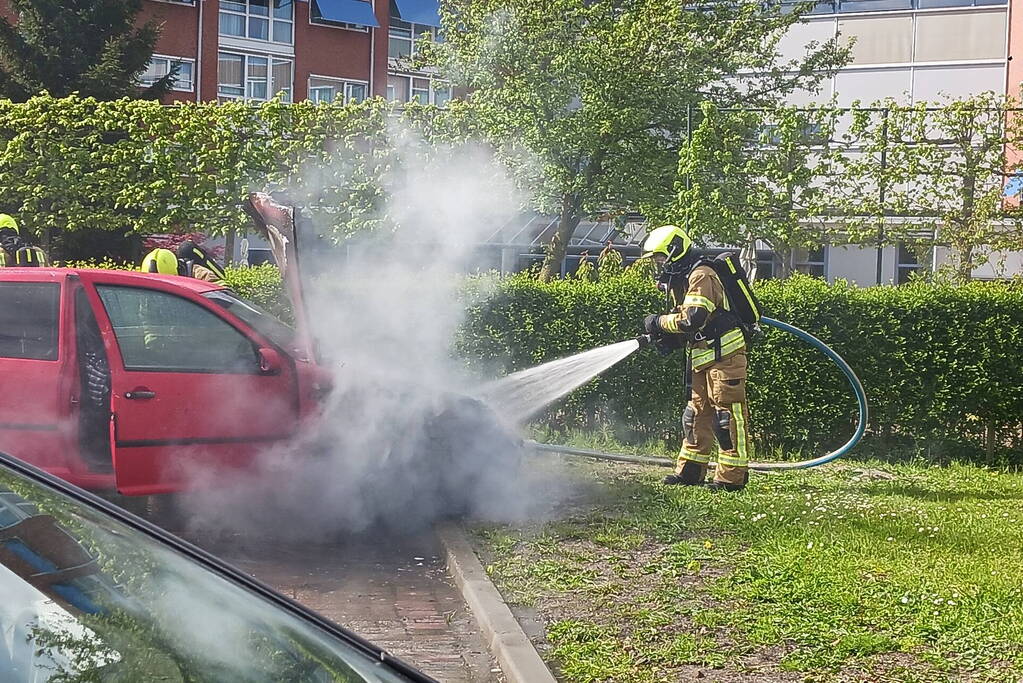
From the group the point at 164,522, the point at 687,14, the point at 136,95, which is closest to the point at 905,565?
the point at 164,522

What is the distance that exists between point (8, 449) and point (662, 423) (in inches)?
230

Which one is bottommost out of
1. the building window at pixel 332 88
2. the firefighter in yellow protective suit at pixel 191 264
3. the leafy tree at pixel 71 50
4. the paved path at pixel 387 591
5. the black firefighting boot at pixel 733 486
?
the paved path at pixel 387 591

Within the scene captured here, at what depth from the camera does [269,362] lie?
23.5ft

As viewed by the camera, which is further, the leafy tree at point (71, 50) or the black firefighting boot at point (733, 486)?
the leafy tree at point (71, 50)

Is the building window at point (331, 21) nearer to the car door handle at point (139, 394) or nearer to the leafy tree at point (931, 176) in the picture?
the leafy tree at point (931, 176)

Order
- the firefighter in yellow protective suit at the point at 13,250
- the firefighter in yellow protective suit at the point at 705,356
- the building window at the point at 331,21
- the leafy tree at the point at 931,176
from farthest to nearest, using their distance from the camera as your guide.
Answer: the building window at the point at 331,21 < the leafy tree at the point at 931,176 < the firefighter in yellow protective suit at the point at 13,250 < the firefighter in yellow protective suit at the point at 705,356

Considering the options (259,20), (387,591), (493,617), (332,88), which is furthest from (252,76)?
(493,617)

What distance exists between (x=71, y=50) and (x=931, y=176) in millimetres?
21343

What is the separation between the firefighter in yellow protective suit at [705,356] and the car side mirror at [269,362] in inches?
118

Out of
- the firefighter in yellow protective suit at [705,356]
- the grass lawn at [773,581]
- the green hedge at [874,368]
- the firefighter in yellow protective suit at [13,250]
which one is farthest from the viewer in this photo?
the firefighter in yellow protective suit at [13,250]

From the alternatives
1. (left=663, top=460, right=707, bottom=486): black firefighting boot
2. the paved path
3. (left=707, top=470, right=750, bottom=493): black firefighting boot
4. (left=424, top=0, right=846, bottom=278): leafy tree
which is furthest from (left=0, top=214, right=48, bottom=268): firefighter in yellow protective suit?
(left=424, top=0, right=846, bottom=278): leafy tree

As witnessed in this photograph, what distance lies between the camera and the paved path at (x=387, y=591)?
17.3ft

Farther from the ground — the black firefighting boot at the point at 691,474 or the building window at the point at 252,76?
the building window at the point at 252,76

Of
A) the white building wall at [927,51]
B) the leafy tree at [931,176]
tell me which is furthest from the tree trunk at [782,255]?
the white building wall at [927,51]
